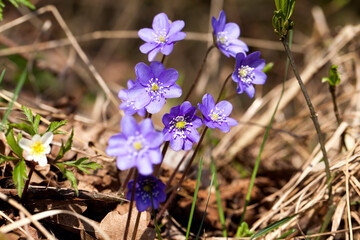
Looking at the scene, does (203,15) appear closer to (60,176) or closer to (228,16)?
(228,16)

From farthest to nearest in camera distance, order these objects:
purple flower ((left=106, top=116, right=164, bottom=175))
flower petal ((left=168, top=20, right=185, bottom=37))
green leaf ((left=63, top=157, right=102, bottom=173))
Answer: flower petal ((left=168, top=20, right=185, bottom=37)) → green leaf ((left=63, top=157, right=102, bottom=173)) → purple flower ((left=106, top=116, right=164, bottom=175))

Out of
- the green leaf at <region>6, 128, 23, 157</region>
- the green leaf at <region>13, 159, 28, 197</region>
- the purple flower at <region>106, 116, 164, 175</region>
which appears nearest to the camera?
the purple flower at <region>106, 116, 164, 175</region>

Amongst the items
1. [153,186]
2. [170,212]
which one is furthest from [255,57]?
[170,212]

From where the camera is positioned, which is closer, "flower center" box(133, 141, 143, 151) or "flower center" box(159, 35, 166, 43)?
"flower center" box(133, 141, 143, 151)

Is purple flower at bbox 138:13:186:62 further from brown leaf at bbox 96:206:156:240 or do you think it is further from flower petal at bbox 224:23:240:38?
brown leaf at bbox 96:206:156:240

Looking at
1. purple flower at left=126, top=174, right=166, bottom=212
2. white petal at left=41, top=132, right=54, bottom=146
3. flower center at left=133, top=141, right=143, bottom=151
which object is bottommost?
purple flower at left=126, top=174, right=166, bottom=212

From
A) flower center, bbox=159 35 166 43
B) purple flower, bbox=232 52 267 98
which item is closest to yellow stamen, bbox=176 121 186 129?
purple flower, bbox=232 52 267 98

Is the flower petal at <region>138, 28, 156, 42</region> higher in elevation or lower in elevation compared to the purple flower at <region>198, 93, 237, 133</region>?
higher

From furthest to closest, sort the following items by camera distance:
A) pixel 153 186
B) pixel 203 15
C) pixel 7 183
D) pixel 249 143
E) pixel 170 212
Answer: pixel 203 15 → pixel 249 143 → pixel 170 212 → pixel 7 183 → pixel 153 186

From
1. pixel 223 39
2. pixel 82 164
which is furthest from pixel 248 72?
pixel 82 164
